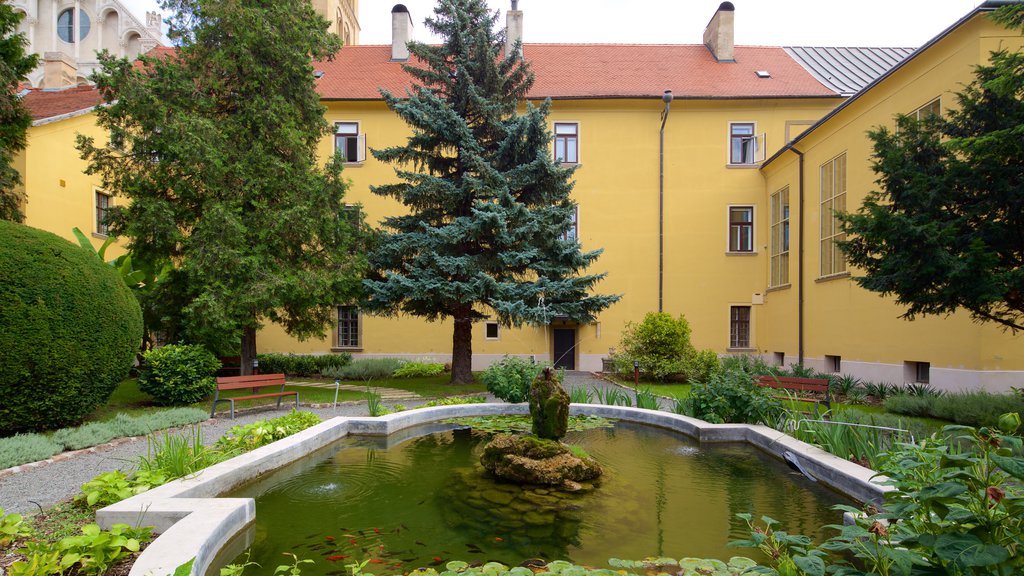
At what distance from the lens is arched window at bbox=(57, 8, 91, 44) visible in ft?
149

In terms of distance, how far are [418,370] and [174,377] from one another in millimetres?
8762

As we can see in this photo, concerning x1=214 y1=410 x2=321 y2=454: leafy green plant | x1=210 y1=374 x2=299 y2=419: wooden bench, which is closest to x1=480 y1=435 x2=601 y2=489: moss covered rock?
x1=214 y1=410 x2=321 y2=454: leafy green plant

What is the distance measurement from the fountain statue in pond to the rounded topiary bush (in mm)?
6600

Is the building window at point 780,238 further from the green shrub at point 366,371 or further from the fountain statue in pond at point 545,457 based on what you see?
the fountain statue in pond at point 545,457

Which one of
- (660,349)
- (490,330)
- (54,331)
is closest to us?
(54,331)

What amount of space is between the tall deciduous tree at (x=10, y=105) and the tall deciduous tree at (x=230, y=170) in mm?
1744

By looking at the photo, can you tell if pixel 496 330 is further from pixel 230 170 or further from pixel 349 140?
pixel 230 170

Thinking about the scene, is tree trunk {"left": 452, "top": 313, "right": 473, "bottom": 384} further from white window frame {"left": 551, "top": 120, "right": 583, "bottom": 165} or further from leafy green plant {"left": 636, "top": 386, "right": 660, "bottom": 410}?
white window frame {"left": 551, "top": 120, "right": 583, "bottom": 165}

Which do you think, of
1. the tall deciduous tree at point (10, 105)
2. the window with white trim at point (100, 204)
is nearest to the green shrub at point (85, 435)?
the tall deciduous tree at point (10, 105)

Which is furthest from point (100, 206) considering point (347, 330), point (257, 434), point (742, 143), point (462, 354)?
point (742, 143)

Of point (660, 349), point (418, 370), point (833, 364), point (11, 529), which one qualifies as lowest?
point (418, 370)

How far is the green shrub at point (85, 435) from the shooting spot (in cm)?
748

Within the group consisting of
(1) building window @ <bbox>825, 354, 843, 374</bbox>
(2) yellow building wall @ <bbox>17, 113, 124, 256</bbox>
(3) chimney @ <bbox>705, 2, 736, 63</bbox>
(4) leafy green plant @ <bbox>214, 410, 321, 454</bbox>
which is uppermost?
(3) chimney @ <bbox>705, 2, 736, 63</bbox>

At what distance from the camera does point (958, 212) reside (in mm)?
9258
